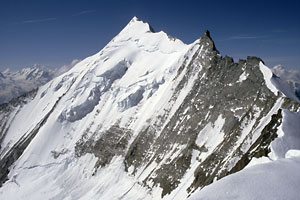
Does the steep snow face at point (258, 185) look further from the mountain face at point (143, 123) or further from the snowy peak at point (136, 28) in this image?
the snowy peak at point (136, 28)

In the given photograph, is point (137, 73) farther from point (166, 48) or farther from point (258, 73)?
point (258, 73)

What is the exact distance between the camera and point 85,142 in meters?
97.1

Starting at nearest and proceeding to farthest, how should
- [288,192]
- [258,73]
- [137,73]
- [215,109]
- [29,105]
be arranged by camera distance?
[288,192] < [258,73] < [215,109] < [137,73] < [29,105]

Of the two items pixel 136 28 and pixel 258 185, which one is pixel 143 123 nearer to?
pixel 136 28

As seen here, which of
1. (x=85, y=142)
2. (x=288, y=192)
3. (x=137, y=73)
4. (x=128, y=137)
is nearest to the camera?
(x=288, y=192)

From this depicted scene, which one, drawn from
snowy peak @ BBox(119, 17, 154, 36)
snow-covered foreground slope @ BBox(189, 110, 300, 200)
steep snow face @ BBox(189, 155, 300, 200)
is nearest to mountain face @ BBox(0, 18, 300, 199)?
snowy peak @ BBox(119, 17, 154, 36)

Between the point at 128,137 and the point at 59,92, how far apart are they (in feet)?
213

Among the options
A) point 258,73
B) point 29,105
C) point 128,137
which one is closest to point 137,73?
point 128,137

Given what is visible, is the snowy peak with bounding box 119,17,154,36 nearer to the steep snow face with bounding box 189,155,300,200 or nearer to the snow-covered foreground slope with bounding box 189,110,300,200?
the snow-covered foreground slope with bounding box 189,110,300,200

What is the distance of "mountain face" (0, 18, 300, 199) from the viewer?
48688mm

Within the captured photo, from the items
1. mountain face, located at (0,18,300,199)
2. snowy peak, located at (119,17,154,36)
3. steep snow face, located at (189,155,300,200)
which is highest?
snowy peak, located at (119,17,154,36)

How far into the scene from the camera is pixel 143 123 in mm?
85562

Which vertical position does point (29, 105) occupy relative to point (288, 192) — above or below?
above

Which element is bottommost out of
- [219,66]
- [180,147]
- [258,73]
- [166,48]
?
[180,147]
